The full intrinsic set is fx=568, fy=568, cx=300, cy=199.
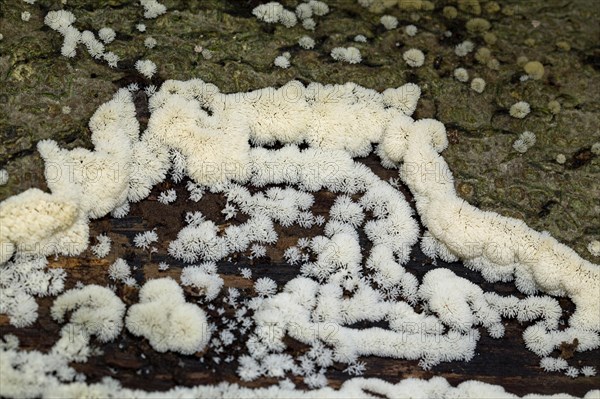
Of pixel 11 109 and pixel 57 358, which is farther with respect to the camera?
pixel 11 109

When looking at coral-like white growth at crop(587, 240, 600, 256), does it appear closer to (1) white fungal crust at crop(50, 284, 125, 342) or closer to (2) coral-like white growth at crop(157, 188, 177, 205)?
(2) coral-like white growth at crop(157, 188, 177, 205)

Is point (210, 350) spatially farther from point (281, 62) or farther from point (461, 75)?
point (461, 75)

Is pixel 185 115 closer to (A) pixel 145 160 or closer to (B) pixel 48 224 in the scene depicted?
(A) pixel 145 160

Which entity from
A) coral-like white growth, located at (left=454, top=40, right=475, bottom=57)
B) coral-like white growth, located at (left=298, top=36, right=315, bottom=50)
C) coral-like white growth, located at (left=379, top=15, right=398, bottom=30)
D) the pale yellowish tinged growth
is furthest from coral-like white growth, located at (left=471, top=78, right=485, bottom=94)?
coral-like white growth, located at (left=298, top=36, right=315, bottom=50)

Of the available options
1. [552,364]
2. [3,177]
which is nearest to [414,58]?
[552,364]

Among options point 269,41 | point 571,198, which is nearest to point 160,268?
point 269,41

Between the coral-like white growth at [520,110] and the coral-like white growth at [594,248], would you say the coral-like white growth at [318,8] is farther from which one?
the coral-like white growth at [594,248]
